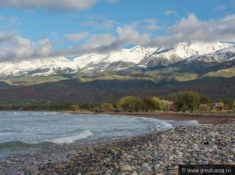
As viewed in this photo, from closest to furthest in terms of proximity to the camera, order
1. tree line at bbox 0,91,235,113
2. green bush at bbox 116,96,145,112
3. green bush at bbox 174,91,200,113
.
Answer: green bush at bbox 174,91,200,113 → tree line at bbox 0,91,235,113 → green bush at bbox 116,96,145,112

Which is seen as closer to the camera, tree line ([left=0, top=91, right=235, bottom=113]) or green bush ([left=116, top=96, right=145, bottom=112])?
tree line ([left=0, top=91, right=235, bottom=113])

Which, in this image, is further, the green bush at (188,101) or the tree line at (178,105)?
the tree line at (178,105)

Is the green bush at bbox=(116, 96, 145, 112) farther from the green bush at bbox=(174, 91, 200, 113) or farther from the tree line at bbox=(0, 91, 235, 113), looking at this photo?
the green bush at bbox=(174, 91, 200, 113)

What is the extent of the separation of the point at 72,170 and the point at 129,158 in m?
3.07

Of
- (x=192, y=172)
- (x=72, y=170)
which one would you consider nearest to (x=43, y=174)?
(x=72, y=170)

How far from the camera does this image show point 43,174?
1531cm

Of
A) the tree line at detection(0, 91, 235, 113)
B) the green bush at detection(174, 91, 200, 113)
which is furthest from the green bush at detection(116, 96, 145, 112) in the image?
the green bush at detection(174, 91, 200, 113)

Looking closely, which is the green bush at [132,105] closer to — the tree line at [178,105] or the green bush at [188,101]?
the tree line at [178,105]

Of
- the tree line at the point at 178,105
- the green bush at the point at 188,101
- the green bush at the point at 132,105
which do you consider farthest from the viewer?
the green bush at the point at 132,105

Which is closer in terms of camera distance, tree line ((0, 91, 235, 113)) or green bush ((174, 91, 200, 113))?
green bush ((174, 91, 200, 113))

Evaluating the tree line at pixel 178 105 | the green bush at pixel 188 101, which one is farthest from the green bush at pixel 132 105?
the green bush at pixel 188 101

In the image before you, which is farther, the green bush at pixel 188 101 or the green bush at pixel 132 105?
the green bush at pixel 132 105

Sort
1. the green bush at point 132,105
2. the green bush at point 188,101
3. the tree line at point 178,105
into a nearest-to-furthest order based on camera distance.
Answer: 1. the green bush at point 188,101
2. the tree line at point 178,105
3. the green bush at point 132,105

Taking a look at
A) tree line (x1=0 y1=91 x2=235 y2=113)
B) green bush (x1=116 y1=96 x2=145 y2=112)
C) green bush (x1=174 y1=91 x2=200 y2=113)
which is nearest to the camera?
green bush (x1=174 y1=91 x2=200 y2=113)
